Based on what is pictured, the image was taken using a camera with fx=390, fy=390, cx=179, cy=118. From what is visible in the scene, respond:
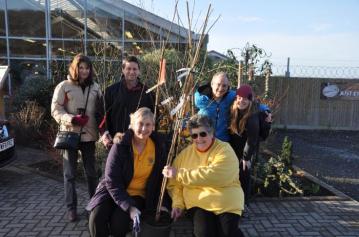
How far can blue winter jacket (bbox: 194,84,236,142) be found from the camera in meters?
3.89

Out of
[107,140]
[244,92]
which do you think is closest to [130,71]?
[107,140]

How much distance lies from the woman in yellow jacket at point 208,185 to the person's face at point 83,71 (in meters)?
1.40

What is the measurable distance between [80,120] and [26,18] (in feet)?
39.2

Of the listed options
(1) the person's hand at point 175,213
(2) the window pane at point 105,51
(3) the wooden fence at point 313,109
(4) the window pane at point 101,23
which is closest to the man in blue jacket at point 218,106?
(1) the person's hand at point 175,213

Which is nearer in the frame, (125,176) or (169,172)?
(169,172)

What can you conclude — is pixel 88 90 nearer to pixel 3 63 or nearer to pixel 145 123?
pixel 145 123

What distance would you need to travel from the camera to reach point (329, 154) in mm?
8898

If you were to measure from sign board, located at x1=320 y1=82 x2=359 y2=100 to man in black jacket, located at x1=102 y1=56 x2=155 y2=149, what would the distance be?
409 inches

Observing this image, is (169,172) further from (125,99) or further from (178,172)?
(125,99)

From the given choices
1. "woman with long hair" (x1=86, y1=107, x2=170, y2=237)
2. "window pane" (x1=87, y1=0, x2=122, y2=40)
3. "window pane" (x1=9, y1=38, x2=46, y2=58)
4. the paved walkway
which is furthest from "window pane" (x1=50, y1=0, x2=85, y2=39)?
"woman with long hair" (x1=86, y1=107, x2=170, y2=237)

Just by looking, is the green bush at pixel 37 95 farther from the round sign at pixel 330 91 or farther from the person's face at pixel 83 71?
the round sign at pixel 330 91

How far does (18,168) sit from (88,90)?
328 centimetres

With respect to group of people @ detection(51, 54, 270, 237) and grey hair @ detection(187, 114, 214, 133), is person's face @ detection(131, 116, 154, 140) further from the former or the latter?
grey hair @ detection(187, 114, 214, 133)

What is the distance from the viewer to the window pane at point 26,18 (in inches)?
561
